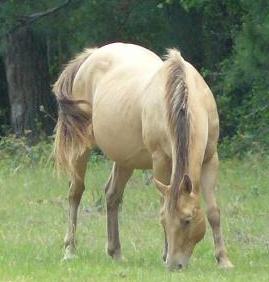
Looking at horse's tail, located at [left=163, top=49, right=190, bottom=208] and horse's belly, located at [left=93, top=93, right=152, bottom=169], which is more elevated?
horse's tail, located at [left=163, top=49, right=190, bottom=208]

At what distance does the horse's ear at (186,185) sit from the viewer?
27.4 feet

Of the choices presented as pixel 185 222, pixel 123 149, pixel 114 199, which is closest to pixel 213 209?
pixel 185 222

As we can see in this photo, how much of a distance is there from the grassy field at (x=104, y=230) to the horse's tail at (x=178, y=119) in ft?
2.36

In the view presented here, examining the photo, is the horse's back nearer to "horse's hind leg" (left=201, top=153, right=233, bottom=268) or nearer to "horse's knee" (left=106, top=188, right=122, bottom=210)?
"horse's knee" (left=106, top=188, right=122, bottom=210)

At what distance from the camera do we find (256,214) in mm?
12422

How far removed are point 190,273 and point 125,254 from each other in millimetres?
1778

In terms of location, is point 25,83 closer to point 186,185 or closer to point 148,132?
point 148,132

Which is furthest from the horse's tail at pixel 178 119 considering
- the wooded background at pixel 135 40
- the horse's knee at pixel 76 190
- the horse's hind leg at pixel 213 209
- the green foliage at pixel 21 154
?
the wooded background at pixel 135 40

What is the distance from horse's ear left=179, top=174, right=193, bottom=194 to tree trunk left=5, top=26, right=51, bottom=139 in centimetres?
1362

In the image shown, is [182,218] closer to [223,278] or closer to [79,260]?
[223,278]

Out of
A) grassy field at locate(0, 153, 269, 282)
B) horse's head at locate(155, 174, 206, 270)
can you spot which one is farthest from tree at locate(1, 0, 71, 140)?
horse's head at locate(155, 174, 206, 270)

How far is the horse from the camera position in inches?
333

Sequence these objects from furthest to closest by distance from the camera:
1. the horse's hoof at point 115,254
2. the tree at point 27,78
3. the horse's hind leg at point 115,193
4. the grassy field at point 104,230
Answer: the tree at point 27,78
the horse's hind leg at point 115,193
the horse's hoof at point 115,254
the grassy field at point 104,230

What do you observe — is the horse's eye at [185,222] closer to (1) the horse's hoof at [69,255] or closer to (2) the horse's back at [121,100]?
(2) the horse's back at [121,100]
